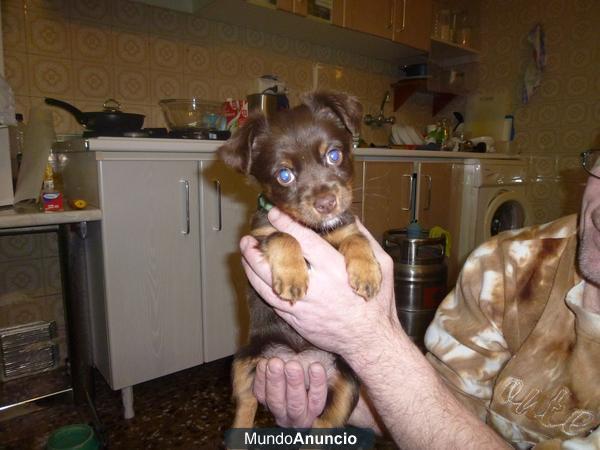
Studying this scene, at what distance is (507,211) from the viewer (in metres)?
4.96

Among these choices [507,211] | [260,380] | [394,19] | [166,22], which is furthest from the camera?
[507,211]

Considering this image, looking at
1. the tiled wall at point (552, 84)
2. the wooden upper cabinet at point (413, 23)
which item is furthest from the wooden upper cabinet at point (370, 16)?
the tiled wall at point (552, 84)

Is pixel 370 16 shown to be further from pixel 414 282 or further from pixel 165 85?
pixel 414 282

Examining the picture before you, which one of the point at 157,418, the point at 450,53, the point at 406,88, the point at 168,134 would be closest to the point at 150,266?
the point at 168,134

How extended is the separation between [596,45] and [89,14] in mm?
5506

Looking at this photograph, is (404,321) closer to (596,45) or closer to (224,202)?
(224,202)

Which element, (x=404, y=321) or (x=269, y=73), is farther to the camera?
(x=269, y=73)

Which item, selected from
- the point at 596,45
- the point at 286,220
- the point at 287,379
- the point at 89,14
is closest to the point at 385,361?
the point at 287,379

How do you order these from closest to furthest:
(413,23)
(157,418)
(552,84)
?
(157,418)
(413,23)
(552,84)

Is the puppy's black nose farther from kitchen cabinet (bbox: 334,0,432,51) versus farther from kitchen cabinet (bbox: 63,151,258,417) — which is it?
kitchen cabinet (bbox: 334,0,432,51)

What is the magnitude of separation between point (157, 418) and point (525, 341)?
2.20 metres

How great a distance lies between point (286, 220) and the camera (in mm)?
1312

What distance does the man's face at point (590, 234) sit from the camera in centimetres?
107

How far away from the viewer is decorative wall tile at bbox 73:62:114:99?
2945mm
